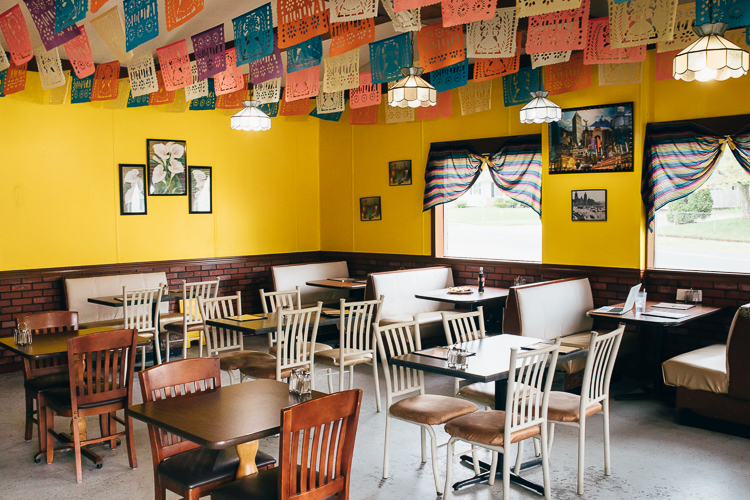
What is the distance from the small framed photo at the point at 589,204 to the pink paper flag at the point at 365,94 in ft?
7.75

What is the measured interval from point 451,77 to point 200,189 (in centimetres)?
407

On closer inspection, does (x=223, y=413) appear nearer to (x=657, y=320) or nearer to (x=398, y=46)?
(x=398, y=46)

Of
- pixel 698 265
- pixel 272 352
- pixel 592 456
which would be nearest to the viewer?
pixel 592 456

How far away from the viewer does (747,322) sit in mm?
4562

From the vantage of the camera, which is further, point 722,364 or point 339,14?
point 722,364

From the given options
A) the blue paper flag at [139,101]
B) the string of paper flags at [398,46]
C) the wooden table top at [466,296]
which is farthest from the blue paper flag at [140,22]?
the wooden table top at [466,296]

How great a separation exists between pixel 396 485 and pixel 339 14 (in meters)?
2.91

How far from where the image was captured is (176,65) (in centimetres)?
558

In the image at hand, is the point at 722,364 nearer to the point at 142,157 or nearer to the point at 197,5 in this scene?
the point at 197,5

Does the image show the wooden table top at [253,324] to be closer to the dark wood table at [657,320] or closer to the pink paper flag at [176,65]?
the pink paper flag at [176,65]

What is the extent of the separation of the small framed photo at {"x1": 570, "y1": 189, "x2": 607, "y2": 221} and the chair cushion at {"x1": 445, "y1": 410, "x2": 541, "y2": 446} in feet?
11.8

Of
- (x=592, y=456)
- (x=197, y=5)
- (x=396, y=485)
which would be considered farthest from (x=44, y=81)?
(x=592, y=456)

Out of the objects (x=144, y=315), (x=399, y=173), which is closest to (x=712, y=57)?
(x=399, y=173)

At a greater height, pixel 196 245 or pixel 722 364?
pixel 196 245
